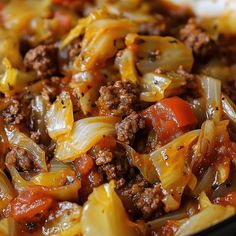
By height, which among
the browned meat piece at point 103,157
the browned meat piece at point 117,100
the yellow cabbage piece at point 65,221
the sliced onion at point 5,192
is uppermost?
the browned meat piece at point 117,100

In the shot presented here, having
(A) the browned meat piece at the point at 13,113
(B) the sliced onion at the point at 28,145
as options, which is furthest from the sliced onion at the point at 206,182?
(A) the browned meat piece at the point at 13,113

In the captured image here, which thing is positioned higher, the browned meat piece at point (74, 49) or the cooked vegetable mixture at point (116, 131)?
the browned meat piece at point (74, 49)

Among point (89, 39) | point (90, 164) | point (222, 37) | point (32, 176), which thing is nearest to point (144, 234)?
point (90, 164)

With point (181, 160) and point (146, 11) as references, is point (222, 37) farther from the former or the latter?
point (181, 160)

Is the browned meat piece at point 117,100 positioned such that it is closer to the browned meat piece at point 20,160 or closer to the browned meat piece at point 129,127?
the browned meat piece at point 129,127

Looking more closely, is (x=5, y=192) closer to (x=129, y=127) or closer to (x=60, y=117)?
(x=60, y=117)

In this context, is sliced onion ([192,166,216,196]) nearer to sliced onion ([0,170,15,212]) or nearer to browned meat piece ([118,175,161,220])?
browned meat piece ([118,175,161,220])

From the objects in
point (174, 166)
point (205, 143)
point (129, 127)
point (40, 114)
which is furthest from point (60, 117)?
point (205, 143)
